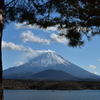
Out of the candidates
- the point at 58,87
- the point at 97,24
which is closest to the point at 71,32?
the point at 97,24

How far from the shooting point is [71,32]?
5.55 metres

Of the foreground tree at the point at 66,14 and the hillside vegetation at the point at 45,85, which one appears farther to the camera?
the hillside vegetation at the point at 45,85

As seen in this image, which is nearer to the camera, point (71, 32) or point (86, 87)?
point (71, 32)

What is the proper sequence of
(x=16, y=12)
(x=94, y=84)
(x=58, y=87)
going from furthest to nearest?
(x=94, y=84), (x=58, y=87), (x=16, y=12)

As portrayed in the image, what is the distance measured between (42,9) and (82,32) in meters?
1.03

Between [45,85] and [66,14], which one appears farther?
[45,85]

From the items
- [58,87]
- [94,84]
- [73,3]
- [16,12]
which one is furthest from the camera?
[94,84]

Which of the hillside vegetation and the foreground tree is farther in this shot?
the hillside vegetation

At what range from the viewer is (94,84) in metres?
102

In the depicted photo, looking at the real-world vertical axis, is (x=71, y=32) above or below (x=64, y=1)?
below

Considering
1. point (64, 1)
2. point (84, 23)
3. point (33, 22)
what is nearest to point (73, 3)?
point (64, 1)

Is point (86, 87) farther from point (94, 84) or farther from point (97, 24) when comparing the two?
point (97, 24)

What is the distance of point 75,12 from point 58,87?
8912 cm

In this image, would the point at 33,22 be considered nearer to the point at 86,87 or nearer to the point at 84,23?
the point at 84,23
